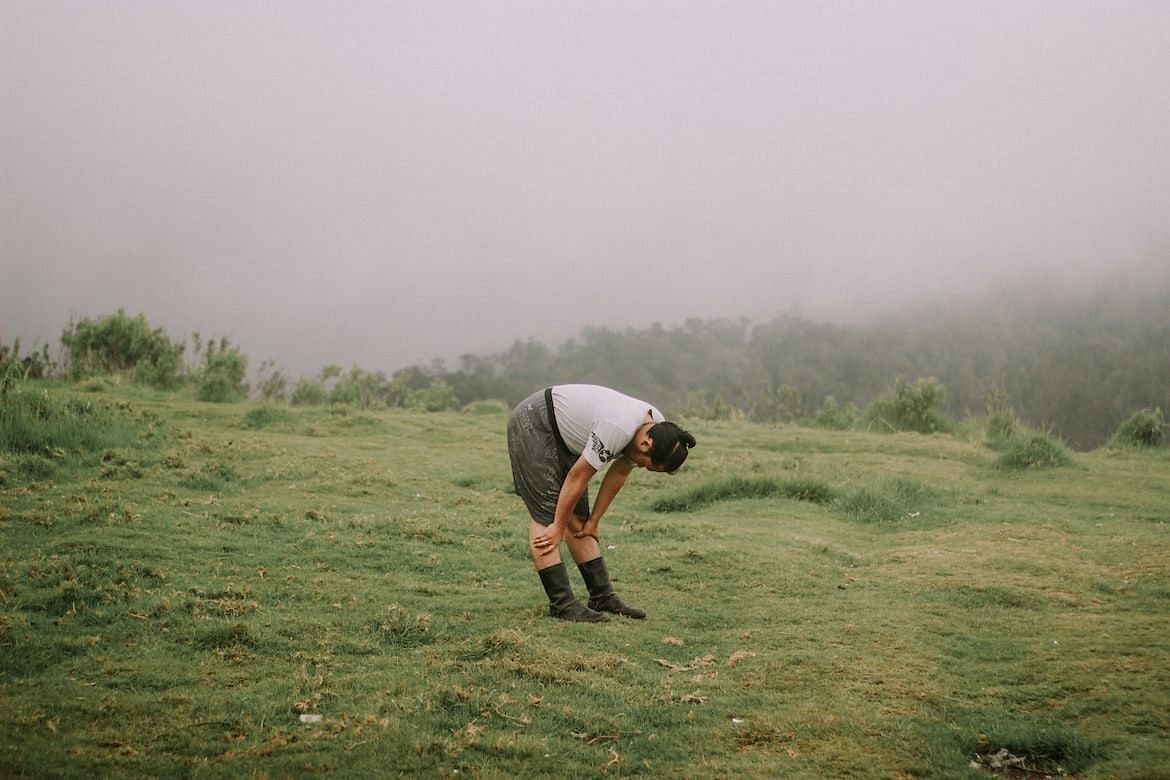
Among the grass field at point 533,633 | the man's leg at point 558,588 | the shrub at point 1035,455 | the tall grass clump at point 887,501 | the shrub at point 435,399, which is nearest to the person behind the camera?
the grass field at point 533,633

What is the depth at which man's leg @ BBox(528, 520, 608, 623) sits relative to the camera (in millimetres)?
6156

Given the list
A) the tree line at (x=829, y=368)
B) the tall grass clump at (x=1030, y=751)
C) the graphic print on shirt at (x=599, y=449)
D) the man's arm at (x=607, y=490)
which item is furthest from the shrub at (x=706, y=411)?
the tall grass clump at (x=1030, y=751)

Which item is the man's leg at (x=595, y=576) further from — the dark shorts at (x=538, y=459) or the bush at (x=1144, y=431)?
the bush at (x=1144, y=431)

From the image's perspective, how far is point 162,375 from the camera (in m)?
19.4

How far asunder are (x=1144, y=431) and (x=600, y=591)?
16.2 meters

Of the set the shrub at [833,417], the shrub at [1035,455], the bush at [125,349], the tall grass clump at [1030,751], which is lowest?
the tall grass clump at [1030,751]

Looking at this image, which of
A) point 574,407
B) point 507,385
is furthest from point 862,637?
point 507,385

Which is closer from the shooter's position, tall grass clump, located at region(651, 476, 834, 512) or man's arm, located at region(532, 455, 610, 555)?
man's arm, located at region(532, 455, 610, 555)

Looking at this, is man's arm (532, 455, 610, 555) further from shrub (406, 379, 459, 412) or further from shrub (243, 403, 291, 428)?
shrub (406, 379, 459, 412)

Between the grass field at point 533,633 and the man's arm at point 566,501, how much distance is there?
55 centimetres

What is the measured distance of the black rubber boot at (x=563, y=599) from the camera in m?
6.16

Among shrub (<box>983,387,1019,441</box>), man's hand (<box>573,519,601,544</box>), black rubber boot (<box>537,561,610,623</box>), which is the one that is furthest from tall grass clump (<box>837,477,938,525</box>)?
shrub (<box>983,387,1019,441</box>)

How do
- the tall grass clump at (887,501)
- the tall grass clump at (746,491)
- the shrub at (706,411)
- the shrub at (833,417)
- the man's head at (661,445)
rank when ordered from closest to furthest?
the man's head at (661,445), the tall grass clump at (887,501), the tall grass clump at (746,491), the shrub at (833,417), the shrub at (706,411)

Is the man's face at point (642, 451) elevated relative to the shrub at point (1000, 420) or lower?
elevated
